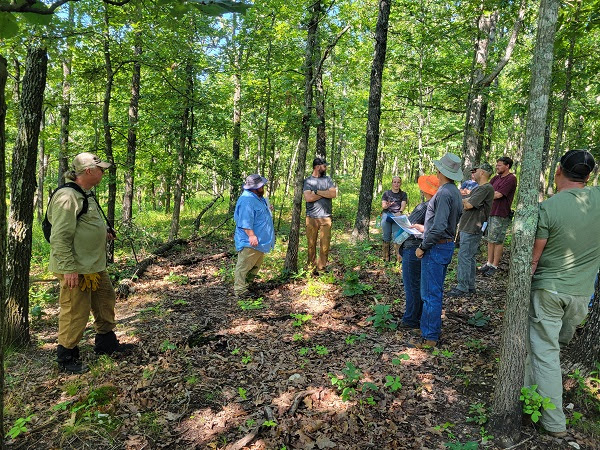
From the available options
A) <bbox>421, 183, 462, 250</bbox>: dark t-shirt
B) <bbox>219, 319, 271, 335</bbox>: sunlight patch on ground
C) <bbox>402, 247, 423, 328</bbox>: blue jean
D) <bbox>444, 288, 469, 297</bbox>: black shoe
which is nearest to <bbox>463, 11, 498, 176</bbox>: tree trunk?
<bbox>444, 288, 469, 297</bbox>: black shoe

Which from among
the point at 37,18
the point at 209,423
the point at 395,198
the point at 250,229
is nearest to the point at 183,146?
the point at 250,229

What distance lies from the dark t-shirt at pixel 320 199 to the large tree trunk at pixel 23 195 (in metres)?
4.57

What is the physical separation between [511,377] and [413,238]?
2.33m

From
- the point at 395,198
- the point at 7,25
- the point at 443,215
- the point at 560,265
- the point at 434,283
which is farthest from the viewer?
the point at 395,198

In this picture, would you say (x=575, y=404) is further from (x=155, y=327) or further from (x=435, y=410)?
(x=155, y=327)

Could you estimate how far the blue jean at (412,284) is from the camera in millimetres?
5262

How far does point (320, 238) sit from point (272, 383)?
424 centimetres

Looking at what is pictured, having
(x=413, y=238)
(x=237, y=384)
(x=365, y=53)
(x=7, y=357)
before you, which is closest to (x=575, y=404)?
(x=413, y=238)

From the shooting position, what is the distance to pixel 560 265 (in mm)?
3164

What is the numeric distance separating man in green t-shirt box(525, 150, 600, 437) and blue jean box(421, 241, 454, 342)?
1417 mm

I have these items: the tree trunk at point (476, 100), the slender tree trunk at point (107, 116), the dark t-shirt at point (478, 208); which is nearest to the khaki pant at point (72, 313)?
the slender tree trunk at point (107, 116)

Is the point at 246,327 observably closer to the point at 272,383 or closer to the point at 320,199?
the point at 272,383

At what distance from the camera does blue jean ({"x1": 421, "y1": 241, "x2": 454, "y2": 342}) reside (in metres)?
4.64

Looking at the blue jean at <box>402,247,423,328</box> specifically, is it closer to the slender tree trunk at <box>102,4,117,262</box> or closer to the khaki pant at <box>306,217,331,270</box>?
the khaki pant at <box>306,217,331,270</box>
